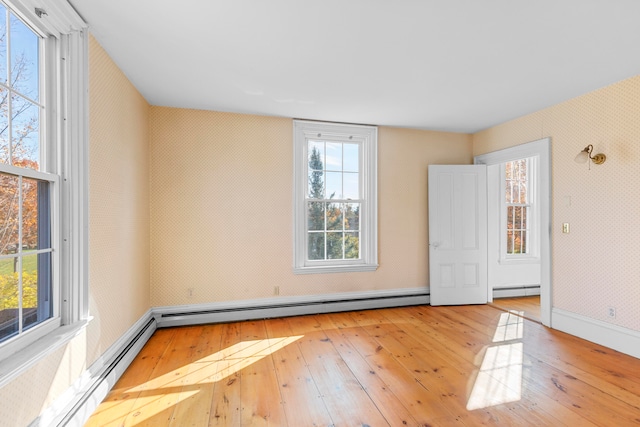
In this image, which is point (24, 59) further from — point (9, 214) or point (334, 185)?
point (334, 185)

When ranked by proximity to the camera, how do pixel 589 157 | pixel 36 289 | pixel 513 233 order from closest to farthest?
pixel 36 289 < pixel 589 157 < pixel 513 233

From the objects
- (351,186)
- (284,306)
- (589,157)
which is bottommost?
(284,306)

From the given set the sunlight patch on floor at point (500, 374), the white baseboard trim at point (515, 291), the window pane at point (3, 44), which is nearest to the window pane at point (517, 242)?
the white baseboard trim at point (515, 291)

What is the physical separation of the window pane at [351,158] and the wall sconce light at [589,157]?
249cm

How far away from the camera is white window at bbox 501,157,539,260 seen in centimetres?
513

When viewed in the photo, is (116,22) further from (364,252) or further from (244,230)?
(364,252)

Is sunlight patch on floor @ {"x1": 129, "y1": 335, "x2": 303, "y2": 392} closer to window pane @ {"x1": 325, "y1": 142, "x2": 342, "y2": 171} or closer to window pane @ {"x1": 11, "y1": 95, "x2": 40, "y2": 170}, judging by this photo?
window pane @ {"x1": 11, "y1": 95, "x2": 40, "y2": 170}

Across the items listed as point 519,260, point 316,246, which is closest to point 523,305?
point 519,260

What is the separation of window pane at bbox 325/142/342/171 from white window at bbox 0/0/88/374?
2.85m

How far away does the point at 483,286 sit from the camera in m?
4.58

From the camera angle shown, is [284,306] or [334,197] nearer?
[284,306]

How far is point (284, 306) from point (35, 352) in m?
2.71

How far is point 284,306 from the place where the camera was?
398 cm

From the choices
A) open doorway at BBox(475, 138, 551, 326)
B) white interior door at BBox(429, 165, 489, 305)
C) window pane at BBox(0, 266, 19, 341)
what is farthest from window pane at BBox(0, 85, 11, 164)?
open doorway at BBox(475, 138, 551, 326)
